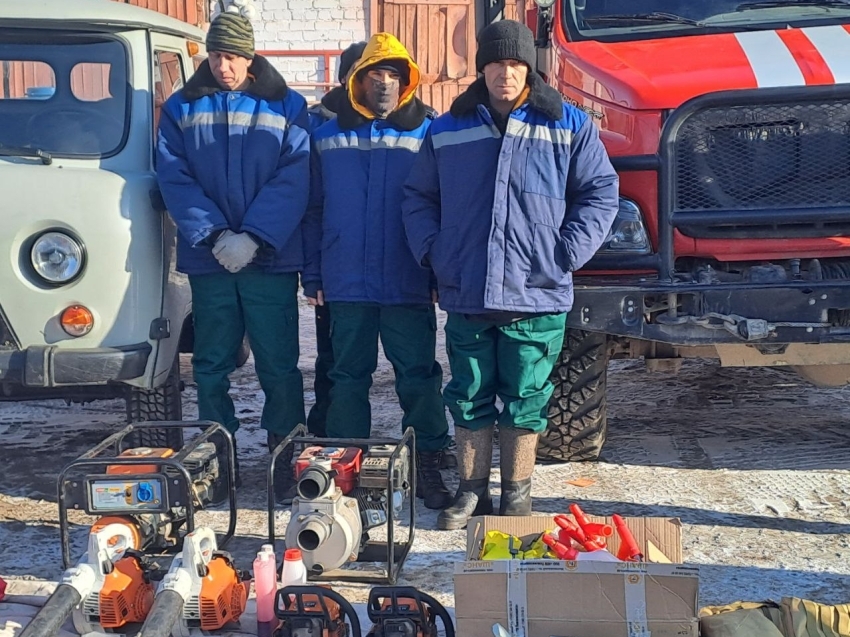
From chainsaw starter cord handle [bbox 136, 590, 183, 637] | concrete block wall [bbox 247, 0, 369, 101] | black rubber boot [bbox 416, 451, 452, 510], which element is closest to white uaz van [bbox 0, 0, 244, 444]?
black rubber boot [bbox 416, 451, 452, 510]

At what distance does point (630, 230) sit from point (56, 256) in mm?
2254

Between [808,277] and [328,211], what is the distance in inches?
75.0

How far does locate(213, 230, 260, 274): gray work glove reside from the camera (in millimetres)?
4078

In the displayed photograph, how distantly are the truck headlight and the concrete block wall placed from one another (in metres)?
9.98

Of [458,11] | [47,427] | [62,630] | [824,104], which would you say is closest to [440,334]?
[47,427]

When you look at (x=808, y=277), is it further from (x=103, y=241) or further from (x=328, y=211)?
(x=103, y=241)

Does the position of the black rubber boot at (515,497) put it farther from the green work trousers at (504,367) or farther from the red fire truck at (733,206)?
the red fire truck at (733,206)

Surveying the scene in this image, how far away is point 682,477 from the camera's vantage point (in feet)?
15.1

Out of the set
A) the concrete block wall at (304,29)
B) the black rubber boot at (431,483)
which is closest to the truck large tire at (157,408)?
the black rubber boot at (431,483)

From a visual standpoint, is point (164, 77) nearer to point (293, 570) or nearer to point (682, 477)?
point (293, 570)

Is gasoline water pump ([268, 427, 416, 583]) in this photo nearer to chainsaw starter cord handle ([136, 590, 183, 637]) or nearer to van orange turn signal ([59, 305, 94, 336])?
chainsaw starter cord handle ([136, 590, 183, 637])

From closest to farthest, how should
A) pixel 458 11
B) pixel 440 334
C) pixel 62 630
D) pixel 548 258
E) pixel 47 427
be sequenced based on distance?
A: 1. pixel 62 630
2. pixel 548 258
3. pixel 47 427
4. pixel 440 334
5. pixel 458 11

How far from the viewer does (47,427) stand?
18.4ft

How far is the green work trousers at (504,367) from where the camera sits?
3.88 metres
